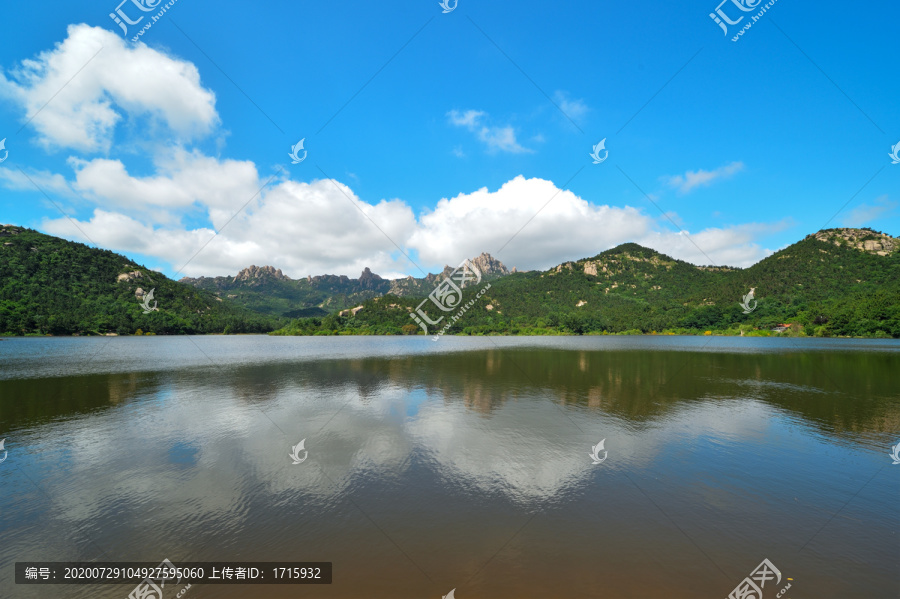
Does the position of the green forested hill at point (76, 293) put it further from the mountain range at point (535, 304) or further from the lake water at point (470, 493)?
the lake water at point (470, 493)

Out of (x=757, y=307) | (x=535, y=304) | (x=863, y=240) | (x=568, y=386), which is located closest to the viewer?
(x=568, y=386)

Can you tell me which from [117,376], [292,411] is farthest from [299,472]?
[117,376]

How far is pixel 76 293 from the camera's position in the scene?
4786 inches

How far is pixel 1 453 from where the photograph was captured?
44.8 feet

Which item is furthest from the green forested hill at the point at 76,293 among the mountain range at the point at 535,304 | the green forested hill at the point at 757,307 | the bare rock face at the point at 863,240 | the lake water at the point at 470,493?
the bare rock face at the point at 863,240

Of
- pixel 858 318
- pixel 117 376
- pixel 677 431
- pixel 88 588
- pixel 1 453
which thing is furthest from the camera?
pixel 858 318

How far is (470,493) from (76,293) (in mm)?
173900

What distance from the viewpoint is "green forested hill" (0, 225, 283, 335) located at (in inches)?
4227

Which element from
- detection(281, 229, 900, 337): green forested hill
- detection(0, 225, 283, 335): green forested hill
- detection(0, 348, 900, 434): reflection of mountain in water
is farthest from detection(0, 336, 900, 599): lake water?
detection(0, 225, 283, 335): green forested hill

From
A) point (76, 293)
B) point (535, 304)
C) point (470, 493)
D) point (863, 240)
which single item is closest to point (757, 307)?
point (863, 240)

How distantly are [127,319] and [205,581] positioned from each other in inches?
6320

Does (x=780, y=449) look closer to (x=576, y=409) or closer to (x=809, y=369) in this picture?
(x=576, y=409)

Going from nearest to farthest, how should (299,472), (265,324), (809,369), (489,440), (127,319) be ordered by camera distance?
(299,472)
(489,440)
(809,369)
(127,319)
(265,324)

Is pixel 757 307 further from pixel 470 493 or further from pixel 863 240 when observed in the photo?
pixel 470 493
